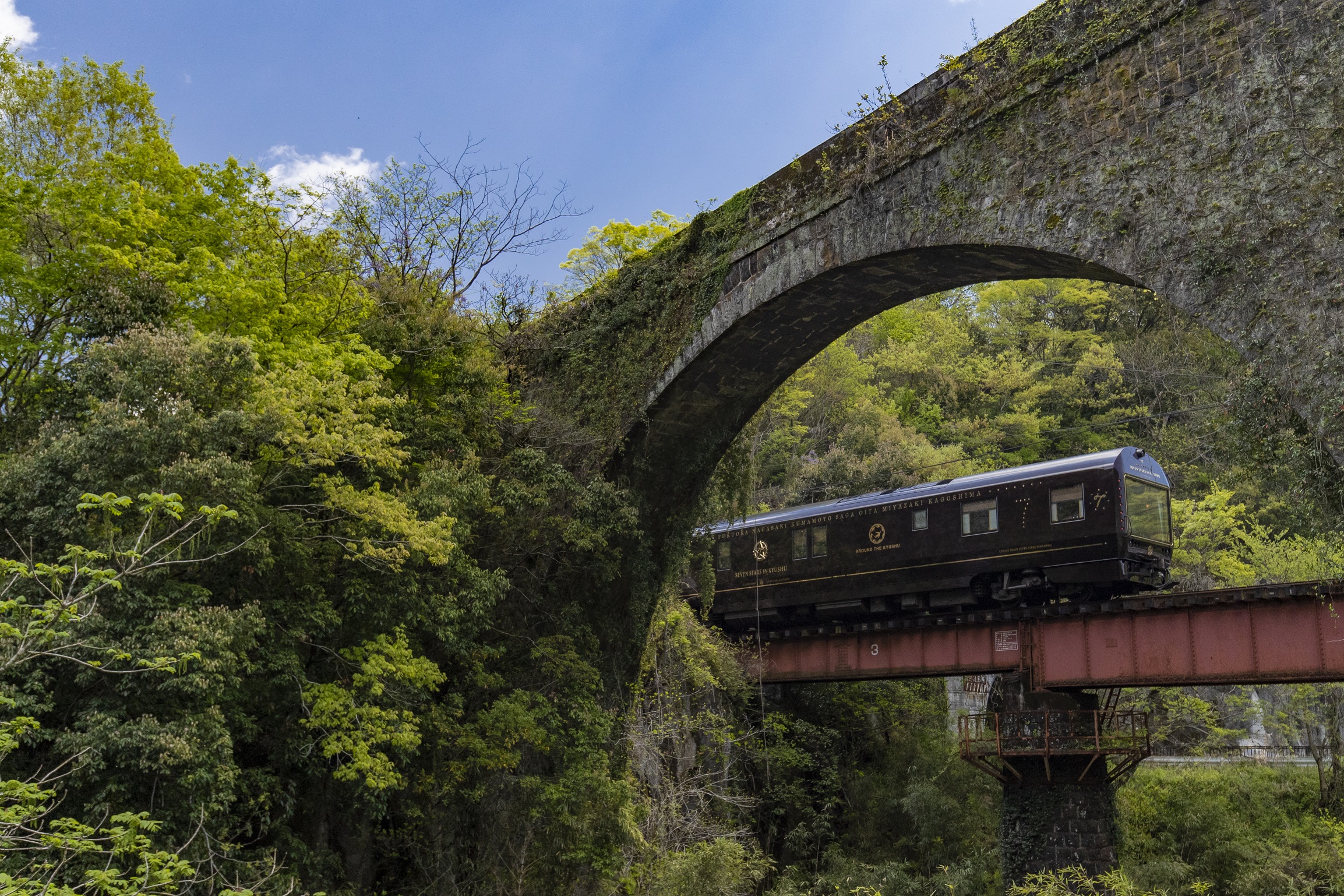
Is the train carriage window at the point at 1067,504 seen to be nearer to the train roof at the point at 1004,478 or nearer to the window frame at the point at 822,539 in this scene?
the train roof at the point at 1004,478

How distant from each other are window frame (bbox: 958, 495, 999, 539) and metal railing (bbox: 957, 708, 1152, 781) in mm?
2578

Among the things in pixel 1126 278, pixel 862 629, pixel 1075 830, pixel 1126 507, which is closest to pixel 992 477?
pixel 1126 507

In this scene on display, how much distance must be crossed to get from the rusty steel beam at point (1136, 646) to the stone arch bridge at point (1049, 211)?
206 inches

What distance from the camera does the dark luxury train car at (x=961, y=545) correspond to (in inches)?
564

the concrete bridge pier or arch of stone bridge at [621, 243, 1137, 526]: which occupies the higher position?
arch of stone bridge at [621, 243, 1137, 526]

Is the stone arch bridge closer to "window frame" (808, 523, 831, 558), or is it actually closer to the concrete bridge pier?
"window frame" (808, 523, 831, 558)

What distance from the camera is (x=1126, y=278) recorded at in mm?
7141

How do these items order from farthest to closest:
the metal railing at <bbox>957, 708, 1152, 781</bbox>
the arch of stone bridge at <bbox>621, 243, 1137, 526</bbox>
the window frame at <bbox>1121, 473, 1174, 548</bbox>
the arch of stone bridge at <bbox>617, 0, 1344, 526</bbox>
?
the window frame at <bbox>1121, 473, 1174, 548</bbox> < the metal railing at <bbox>957, 708, 1152, 781</bbox> < the arch of stone bridge at <bbox>621, 243, 1137, 526</bbox> < the arch of stone bridge at <bbox>617, 0, 1344, 526</bbox>

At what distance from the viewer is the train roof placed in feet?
47.4

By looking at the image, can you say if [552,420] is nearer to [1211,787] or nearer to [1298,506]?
[1298,506]

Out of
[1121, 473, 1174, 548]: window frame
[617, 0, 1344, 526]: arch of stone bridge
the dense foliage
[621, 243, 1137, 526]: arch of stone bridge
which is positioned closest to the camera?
[617, 0, 1344, 526]: arch of stone bridge

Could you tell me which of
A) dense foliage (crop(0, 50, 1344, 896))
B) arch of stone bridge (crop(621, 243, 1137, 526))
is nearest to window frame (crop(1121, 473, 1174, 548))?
dense foliage (crop(0, 50, 1344, 896))

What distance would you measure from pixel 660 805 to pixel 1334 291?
10.8 metres

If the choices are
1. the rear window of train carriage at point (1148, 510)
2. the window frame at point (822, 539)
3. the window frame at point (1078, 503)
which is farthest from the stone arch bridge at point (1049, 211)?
the rear window of train carriage at point (1148, 510)
